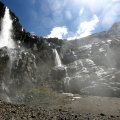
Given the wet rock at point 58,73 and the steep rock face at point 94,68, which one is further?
the wet rock at point 58,73

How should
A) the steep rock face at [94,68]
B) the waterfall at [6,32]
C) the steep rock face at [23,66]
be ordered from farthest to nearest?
the waterfall at [6,32] < the steep rock face at [94,68] < the steep rock face at [23,66]

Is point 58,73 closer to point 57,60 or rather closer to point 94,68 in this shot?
point 57,60

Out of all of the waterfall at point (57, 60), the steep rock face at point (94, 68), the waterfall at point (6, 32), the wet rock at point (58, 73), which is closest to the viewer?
the steep rock face at point (94, 68)

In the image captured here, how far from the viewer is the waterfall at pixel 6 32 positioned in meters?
100

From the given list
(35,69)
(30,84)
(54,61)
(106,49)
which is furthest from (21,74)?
(106,49)

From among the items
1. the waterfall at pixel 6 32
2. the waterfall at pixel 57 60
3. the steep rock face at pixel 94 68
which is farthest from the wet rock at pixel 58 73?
the waterfall at pixel 6 32

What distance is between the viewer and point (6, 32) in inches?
4070

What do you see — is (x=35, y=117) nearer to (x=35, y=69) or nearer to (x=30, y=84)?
(x=30, y=84)

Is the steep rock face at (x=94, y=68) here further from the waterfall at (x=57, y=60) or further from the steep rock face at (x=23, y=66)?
the steep rock face at (x=23, y=66)

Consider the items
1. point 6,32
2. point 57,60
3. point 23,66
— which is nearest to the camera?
point 23,66

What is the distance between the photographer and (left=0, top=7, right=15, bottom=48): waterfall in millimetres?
100450

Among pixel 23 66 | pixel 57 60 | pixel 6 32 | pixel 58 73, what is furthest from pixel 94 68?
pixel 6 32

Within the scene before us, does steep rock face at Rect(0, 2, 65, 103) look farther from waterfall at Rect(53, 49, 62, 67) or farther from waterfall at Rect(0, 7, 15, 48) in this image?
waterfall at Rect(53, 49, 62, 67)

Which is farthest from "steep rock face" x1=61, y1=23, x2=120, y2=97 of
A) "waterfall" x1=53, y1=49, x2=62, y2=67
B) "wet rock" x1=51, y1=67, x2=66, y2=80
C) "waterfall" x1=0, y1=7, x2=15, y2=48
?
"waterfall" x1=0, y1=7, x2=15, y2=48
